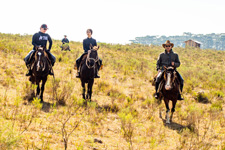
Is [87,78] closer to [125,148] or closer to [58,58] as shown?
[125,148]

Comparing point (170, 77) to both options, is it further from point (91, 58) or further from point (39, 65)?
point (39, 65)

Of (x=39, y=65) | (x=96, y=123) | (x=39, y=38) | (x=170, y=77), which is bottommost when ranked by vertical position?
(x=96, y=123)

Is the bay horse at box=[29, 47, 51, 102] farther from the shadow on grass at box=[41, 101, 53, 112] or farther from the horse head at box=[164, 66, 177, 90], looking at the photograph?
the horse head at box=[164, 66, 177, 90]

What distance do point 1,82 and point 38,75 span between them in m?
2.59

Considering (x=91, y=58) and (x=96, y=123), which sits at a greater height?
(x=91, y=58)

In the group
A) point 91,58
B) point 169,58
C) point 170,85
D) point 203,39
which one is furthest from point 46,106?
point 203,39

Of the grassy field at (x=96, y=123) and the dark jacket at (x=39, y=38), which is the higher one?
the dark jacket at (x=39, y=38)

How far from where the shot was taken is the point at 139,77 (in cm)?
1418

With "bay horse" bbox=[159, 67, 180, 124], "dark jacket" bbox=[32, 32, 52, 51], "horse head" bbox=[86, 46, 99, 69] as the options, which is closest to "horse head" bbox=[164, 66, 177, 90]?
"bay horse" bbox=[159, 67, 180, 124]

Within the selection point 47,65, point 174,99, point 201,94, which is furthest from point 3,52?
point 201,94

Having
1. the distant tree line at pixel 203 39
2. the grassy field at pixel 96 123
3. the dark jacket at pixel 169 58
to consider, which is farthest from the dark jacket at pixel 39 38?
the distant tree line at pixel 203 39

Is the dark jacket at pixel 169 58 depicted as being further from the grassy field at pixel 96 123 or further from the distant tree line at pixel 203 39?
the distant tree line at pixel 203 39

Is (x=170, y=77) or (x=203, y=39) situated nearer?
(x=170, y=77)

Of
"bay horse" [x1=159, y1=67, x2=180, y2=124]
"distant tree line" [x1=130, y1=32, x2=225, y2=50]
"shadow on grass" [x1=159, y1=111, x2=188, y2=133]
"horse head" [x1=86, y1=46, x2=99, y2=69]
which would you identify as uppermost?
"distant tree line" [x1=130, y1=32, x2=225, y2=50]
